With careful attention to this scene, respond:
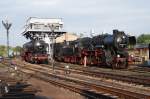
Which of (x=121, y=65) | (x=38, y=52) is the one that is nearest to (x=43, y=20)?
(x=38, y=52)

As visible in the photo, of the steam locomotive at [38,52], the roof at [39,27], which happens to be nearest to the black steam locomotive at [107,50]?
the steam locomotive at [38,52]

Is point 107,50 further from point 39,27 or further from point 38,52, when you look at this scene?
point 39,27

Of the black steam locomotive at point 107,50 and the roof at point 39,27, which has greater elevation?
the roof at point 39,27

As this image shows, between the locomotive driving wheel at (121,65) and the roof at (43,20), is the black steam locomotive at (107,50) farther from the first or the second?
the roof at (43,20)

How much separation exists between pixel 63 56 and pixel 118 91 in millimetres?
37007

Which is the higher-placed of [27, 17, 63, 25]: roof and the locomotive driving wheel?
[27, 17, 63, 25]: roof

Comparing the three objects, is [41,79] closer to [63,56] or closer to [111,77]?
[111,77]

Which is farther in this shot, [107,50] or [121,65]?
[107,50]

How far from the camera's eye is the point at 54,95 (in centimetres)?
1953

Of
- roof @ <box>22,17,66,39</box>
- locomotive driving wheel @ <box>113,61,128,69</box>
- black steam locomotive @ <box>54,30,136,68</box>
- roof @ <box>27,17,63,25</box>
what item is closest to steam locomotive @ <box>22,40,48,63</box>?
black steam locomotive @ <box>54,30,136,68</box>

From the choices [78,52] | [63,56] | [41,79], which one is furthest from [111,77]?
[63,56]

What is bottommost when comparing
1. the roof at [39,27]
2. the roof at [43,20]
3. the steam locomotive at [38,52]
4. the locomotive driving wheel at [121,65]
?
the locomotive driving wheel at [121,65]

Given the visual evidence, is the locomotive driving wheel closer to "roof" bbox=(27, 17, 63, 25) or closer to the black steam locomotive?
the black steam locomotive

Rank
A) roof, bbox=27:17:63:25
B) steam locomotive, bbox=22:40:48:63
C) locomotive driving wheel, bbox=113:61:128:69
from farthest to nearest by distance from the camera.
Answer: roof, bbox=27:17:63:25, steam locomotive, bbox=22:40:48:63, locomotive driving wheel, bbox=113:61:128:69
